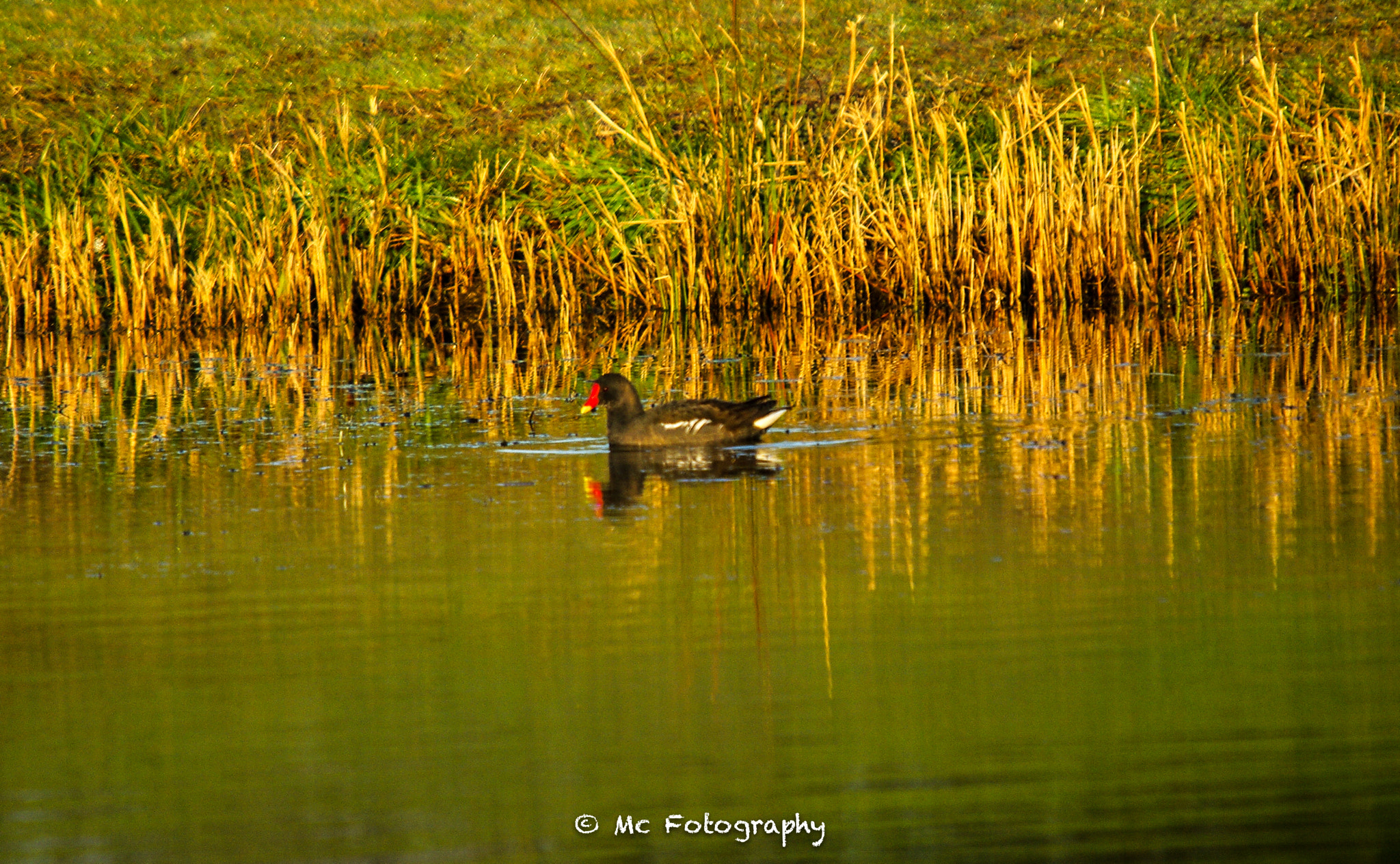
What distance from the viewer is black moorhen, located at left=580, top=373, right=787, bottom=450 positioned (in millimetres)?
10305

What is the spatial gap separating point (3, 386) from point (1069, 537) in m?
9.13

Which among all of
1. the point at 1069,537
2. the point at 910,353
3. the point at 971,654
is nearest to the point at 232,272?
the point at 910,353

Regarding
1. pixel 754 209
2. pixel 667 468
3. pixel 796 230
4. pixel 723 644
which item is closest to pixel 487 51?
pixel 796 230

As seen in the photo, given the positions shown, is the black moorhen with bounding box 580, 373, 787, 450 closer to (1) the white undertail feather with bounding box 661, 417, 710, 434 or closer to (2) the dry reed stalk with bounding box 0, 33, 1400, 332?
(1) the white undertail feather with bounding box 661, 417, 710, 434

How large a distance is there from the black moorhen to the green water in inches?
6.1

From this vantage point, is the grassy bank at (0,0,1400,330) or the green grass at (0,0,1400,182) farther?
the green grass at (0,0,1400,182)

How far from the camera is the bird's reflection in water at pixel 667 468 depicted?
914 cm

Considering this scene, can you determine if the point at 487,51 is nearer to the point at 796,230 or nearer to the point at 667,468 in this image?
the point at 796,230

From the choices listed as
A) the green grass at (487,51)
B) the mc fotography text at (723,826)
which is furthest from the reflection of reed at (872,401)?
the green grass at (487,51)

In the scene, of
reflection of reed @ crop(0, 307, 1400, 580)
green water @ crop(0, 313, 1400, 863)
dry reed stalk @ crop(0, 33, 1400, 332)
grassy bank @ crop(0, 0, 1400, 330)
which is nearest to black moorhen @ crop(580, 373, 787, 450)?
green water @ crop(0, 313, 1400, 863)

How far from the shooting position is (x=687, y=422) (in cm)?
1038

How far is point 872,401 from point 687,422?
1883mm

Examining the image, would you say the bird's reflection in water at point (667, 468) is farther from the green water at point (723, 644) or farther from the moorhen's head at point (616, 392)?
the moorhen's head at point (616, 392)

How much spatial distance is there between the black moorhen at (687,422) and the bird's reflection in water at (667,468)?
0.06 metres
